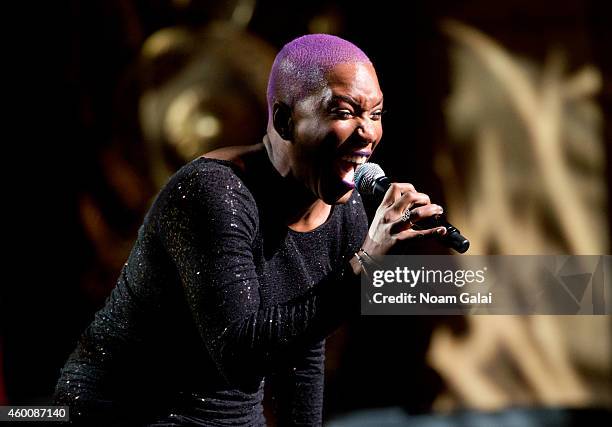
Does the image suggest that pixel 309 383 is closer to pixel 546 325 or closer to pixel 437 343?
pixel 437 343

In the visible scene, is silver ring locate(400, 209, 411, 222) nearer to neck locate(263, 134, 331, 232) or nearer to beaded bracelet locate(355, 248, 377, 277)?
beaded bracelet locate(355, 248, 377, 277)

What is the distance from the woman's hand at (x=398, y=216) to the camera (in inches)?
40.1

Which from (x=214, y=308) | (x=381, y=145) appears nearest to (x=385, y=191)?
(x=214, y=308)

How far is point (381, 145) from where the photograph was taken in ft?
9.02

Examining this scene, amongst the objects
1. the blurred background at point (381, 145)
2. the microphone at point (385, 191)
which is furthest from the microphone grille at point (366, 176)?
the blurred background at point (381, 145)

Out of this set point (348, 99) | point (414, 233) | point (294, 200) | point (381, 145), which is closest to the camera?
point (414, 233)

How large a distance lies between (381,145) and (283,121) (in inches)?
62.7

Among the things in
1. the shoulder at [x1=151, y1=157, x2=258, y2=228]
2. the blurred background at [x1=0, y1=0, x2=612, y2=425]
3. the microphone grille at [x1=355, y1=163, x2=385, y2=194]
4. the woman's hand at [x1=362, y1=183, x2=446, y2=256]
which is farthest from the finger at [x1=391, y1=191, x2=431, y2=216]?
the blurred background at [x1=0, y1=0, x2=612, y2=425]

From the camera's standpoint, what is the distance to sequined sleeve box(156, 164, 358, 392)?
3.40 ft

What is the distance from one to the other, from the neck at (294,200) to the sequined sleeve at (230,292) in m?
0.14

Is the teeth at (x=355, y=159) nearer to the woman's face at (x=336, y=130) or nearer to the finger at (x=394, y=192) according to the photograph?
the woman's face at (x=336, y=130)

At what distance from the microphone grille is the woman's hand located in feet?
0.26

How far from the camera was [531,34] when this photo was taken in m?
2.90

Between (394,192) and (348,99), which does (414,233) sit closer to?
(394,192)
